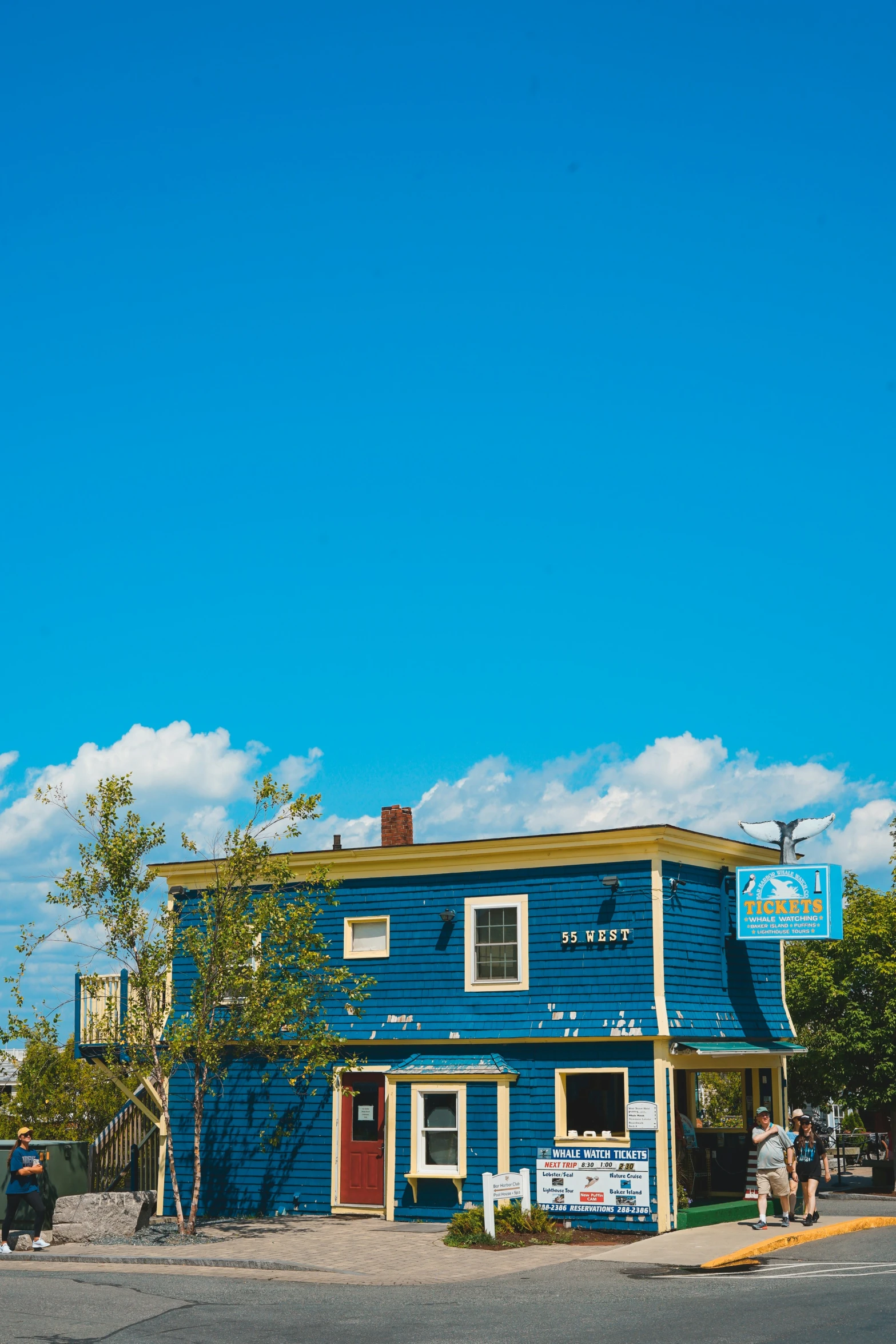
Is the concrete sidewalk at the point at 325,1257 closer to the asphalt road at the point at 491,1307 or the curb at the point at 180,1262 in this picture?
the curb at the point at 180,1262

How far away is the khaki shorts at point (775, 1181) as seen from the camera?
2145 cm

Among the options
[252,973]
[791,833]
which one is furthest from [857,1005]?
[252,973]

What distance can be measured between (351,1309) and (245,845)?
836 centimetres

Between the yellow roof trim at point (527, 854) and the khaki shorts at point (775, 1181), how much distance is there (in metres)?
4.94

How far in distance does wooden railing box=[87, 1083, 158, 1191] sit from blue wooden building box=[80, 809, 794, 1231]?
952mm

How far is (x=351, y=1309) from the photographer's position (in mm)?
15312

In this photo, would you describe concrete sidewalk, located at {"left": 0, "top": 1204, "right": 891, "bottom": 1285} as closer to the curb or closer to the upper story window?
the curb

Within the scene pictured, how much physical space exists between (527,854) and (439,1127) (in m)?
4.71

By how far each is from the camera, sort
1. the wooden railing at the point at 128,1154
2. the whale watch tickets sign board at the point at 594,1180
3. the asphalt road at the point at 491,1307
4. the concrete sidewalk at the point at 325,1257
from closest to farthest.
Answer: the asphalt road at the point at 491,1307, the concrete sidewalk at the point at 325,1257, the whale watch tickets sign board at the point at 594,1180, the wooden railing at the point at 128,1154

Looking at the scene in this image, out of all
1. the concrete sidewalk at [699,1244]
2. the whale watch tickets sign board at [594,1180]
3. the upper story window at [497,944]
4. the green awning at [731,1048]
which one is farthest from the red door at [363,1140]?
the green awning at [731,1048]

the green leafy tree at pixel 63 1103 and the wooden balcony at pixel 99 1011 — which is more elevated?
the wooden balcony at pixel 99 1011

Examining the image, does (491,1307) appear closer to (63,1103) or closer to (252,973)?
(252,973)

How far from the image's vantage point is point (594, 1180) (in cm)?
2209

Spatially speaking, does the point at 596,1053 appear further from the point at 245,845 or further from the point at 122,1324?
the point at 122,1324
